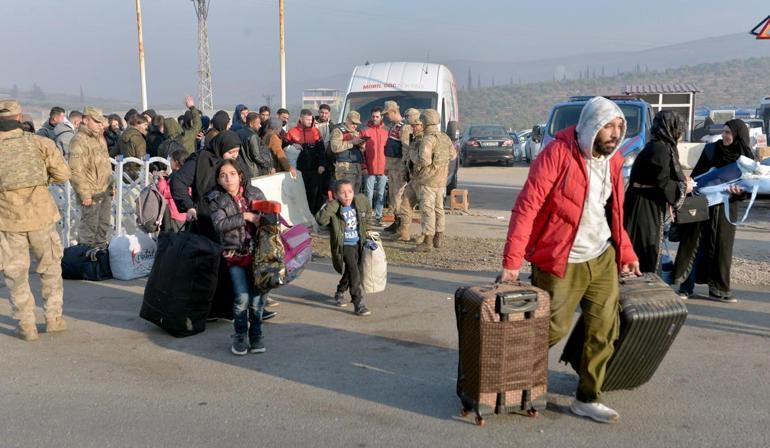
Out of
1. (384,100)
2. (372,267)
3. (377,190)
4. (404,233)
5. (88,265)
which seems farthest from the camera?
(384,100)

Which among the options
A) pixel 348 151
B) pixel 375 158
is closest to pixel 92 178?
pixel 348 151

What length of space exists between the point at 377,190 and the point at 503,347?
8183 mm

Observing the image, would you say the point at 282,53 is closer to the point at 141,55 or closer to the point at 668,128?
the point at 141,55

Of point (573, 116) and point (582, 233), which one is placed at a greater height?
point (573, 116)

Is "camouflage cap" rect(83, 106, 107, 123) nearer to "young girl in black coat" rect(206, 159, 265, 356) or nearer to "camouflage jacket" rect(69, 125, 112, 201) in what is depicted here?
"camouflage jacket" rect(69, 125, 112, 201)

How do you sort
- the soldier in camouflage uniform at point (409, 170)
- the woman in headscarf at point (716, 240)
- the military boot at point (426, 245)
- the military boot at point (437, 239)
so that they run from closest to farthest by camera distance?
1. the woman in headscarf at point (716, 240)
2. the military boot at point (426, 245)
3. the military boot at point (437, 239)
4. the soldier in camouflage uniform at point (409, 170)

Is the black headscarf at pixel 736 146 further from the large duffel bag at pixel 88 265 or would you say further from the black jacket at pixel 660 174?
the large duffel bag at pixel 88 265

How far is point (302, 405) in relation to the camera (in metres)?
4.80

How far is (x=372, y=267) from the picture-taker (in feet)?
23.8

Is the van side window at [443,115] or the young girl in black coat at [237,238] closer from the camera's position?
the young girl in black coat at [237,238]

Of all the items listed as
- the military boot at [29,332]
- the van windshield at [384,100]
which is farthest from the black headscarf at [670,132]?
the van windshield at [384,100]

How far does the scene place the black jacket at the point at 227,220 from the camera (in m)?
5.59

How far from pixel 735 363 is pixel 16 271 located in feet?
19.4

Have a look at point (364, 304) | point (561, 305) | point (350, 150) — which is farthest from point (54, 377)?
point (350, 150)
